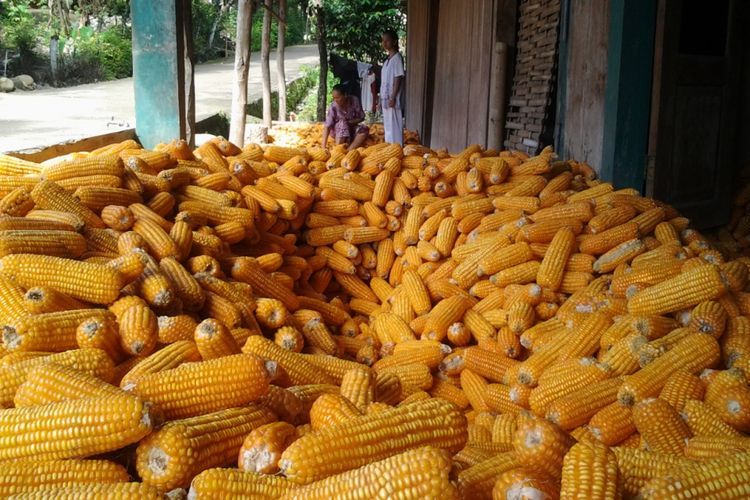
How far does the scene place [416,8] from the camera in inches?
494

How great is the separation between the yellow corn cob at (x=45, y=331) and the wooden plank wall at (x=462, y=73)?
7.05m

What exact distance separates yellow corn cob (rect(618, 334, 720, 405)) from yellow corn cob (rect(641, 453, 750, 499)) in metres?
0.99

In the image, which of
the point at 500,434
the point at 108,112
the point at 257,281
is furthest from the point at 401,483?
the point at 108,112

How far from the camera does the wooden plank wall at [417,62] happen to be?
38.8ft

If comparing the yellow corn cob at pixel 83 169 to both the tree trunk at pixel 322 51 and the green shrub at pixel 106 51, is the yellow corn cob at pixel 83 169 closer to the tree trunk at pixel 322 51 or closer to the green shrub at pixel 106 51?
the tree trunk at pixel 322 51

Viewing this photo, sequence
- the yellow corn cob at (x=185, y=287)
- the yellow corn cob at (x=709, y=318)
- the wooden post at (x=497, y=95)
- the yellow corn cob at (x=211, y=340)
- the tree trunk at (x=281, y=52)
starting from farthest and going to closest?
the tree trunk at (x=281, y=52) → the wooden post at (x=497, y=95) → the yellow corn cob at (x=185, y=287) → the yellow corn cob at (x=709, y=318) → the yellow corn cob at (x=211, y=340)

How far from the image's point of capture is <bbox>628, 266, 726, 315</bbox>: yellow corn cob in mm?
2979

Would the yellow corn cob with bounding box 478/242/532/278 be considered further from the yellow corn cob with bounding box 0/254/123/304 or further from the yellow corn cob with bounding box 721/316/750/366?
the yellow corn cob with bounding box 0/254/123/304

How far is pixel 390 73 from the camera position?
36.8 feet

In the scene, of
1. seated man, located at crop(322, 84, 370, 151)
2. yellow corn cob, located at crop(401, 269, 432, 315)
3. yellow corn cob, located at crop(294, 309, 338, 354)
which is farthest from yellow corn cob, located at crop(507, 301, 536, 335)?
seated man, located at crop(322, 84, 370, 151)

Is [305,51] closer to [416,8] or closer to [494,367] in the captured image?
[416,8]

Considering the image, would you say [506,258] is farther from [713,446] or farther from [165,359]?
[165,359]

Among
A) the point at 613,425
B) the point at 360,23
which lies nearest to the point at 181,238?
the point at 613,425

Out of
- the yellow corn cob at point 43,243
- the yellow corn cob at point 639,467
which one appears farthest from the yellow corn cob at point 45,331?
the yellow corn cob at point 639,467
